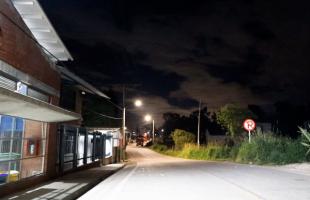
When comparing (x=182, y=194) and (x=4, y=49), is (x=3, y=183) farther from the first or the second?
(x=182, y=194)

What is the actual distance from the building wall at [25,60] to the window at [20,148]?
0.47ft

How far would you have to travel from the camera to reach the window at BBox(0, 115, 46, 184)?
12.8 metres

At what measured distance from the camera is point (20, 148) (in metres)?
14.3

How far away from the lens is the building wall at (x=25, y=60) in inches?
485

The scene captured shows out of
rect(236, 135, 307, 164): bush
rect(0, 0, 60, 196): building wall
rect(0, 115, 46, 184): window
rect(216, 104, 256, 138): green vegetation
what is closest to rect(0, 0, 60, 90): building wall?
rect(0, 0, 60, 196): building wall

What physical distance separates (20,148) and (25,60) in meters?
3.13

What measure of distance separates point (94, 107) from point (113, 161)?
3884 cm

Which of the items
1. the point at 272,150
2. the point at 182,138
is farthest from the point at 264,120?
the point at 272,150

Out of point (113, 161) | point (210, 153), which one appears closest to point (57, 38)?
point (113, 161)

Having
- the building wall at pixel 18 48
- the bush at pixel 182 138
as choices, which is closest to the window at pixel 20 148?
the building wall at pixel 18 48

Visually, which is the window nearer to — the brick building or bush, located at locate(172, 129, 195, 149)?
the brick building

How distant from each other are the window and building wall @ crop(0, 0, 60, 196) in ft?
0.47

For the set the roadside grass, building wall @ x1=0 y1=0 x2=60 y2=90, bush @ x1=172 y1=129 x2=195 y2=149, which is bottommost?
the roadside grass

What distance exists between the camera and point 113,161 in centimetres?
4072
